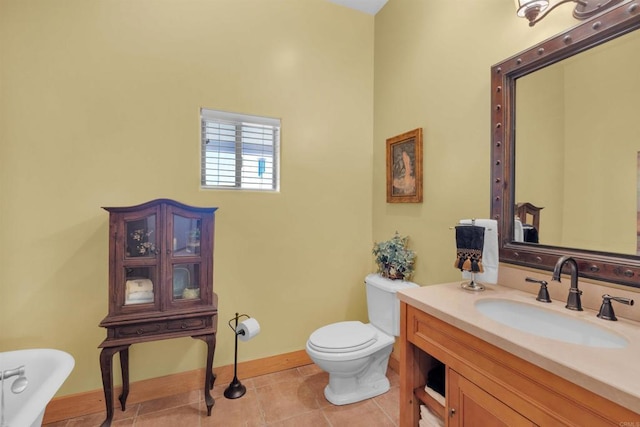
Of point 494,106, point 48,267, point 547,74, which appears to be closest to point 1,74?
point 48,267

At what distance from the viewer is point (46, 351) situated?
1538 millimetres

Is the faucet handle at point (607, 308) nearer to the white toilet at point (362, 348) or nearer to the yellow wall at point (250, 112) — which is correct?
the yellow wall at point (250, 112)

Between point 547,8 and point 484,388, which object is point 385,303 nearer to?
point 484,388

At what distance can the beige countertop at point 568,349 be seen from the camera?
2.21ft

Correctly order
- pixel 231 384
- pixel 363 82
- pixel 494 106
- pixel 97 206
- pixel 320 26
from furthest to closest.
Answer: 1. pixel 363 82
2. pixel 320 26
3. pixel 231 384
4. pixel 97 206
5. pixel 494 106

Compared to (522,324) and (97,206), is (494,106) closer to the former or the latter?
(522,324)

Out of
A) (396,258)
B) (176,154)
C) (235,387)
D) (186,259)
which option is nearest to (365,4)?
(176,154)

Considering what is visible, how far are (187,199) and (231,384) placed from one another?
4.52ft

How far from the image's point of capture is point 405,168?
2.20 metres

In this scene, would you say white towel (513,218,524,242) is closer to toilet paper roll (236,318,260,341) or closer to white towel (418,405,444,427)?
white towel (418,405,444,427)

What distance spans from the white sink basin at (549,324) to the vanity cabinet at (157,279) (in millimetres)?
1563

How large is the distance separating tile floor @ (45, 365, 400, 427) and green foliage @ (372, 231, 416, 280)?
33.1 inches

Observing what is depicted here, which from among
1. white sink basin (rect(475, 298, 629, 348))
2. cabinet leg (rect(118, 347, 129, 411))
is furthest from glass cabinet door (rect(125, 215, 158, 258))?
white sink basin (rect(475, 298, 629, 348))

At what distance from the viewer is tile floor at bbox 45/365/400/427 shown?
1750 mm
